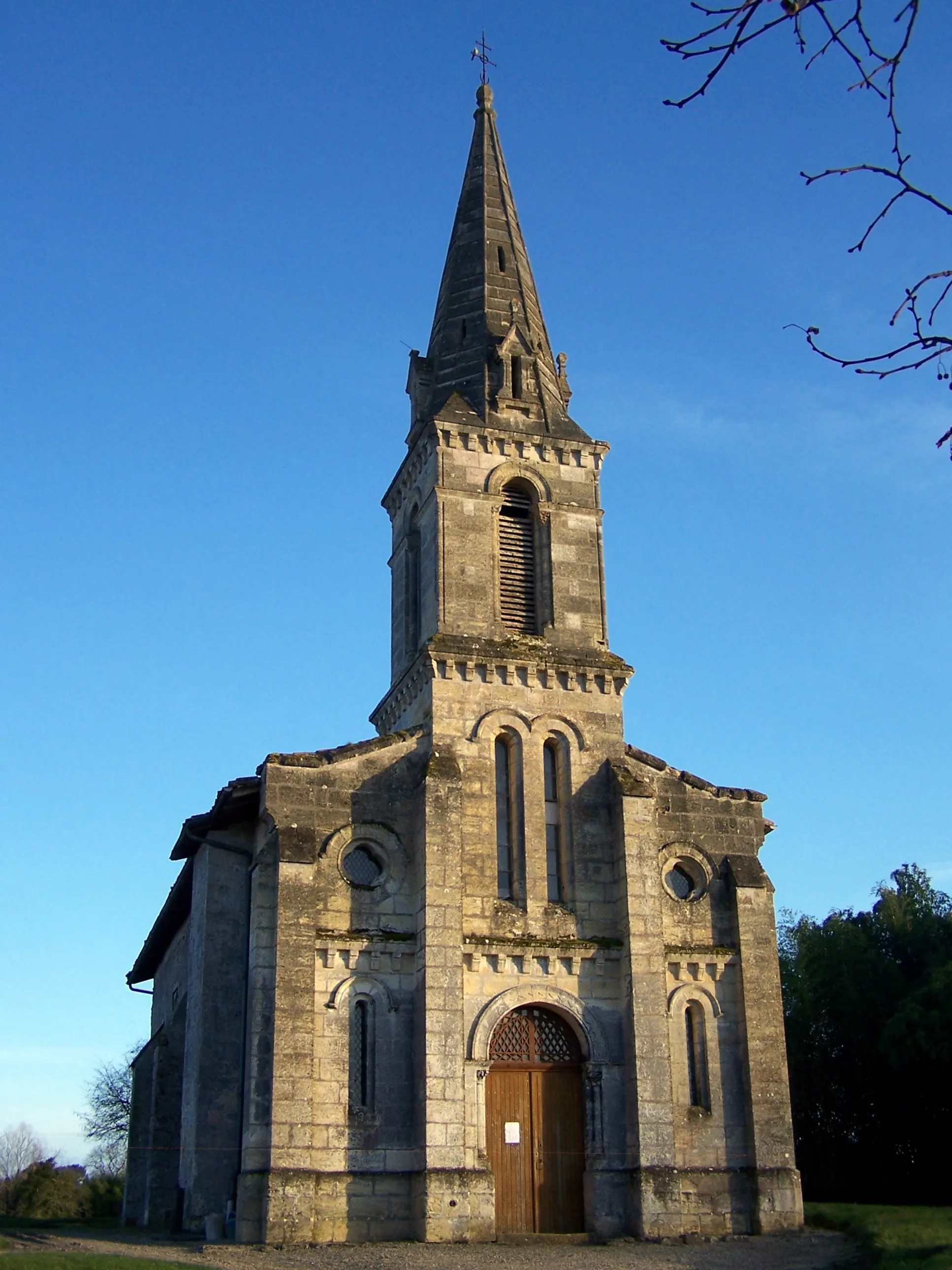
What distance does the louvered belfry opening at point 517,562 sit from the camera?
90.2ft

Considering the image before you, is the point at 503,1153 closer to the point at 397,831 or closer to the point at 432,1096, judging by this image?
the point at 432,1096

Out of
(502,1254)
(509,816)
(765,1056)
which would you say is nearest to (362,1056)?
(502,1254)

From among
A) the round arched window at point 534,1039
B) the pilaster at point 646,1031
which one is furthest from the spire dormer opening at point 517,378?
the round arched window at point 534,1039

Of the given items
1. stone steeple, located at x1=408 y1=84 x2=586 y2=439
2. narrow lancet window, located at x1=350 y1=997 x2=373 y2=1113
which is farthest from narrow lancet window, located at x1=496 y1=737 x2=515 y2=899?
stone steeple, located at x1=408 y1=84 x2=586 y2=439

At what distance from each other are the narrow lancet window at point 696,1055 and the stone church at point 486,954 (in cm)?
4

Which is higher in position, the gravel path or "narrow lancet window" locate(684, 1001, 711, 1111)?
"narrow lancet window" locate(684, 1001, 711, 1111)

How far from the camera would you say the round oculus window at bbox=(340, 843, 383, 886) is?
24.4m

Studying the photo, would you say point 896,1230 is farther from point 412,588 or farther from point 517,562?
point 412,588

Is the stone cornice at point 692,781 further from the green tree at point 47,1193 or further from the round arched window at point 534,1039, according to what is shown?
the green tree at point 47,1193

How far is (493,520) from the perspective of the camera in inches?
1093

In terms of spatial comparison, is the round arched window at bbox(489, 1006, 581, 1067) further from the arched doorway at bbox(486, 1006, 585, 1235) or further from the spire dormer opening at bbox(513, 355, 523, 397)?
the spire dormer opening at bbox(513, 355, 523, 397)

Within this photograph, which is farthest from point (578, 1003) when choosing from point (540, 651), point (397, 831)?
point (540, 651)

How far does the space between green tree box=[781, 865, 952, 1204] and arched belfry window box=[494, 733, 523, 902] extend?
12136 millimetres

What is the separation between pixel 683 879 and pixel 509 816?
12.5ft
